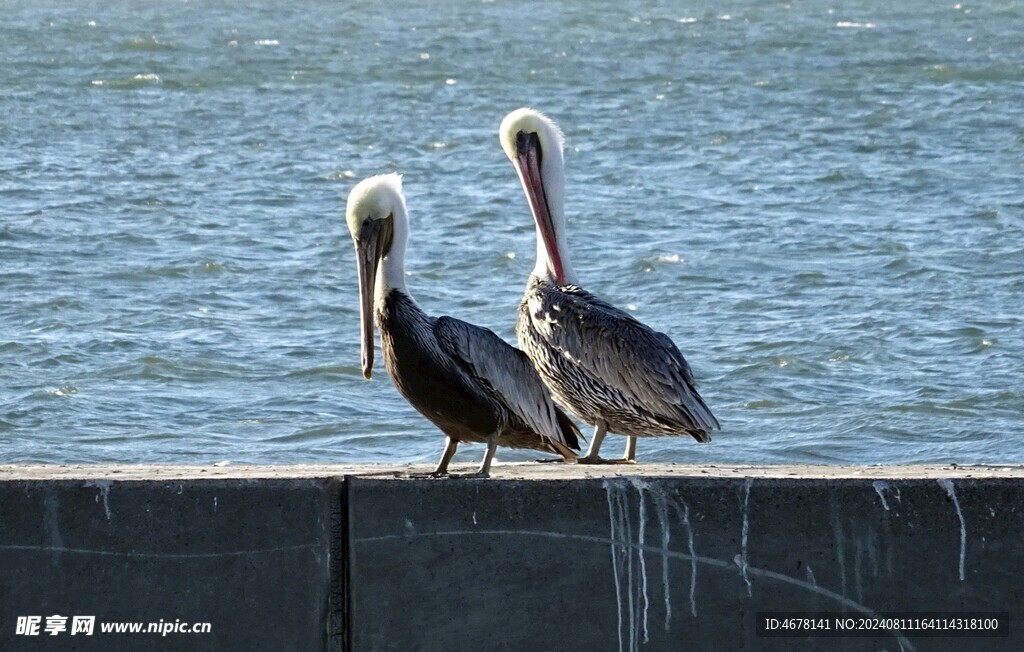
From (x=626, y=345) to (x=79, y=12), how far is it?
33.2 metres

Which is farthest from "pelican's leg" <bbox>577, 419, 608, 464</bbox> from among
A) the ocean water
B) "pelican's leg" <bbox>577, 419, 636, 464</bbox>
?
the ocean water

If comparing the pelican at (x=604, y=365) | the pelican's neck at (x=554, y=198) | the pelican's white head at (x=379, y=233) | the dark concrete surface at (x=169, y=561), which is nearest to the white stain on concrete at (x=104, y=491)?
the dark concrete surface at (x=169, y=561)

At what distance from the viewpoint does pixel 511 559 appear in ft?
13.8

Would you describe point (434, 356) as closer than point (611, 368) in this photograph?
Yes

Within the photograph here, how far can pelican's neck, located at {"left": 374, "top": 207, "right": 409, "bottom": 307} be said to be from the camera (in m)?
5.47

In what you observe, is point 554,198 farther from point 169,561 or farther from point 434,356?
point 169,561

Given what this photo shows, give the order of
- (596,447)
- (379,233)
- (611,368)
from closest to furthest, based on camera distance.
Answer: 1. (379,233)
2. (596,447)
3. (611,368)

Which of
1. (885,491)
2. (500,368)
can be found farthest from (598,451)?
A: (885,491)

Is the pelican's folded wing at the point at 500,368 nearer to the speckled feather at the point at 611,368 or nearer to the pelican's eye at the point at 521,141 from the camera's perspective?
the speckled feather at the point at 611,368

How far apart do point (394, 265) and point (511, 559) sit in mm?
1538

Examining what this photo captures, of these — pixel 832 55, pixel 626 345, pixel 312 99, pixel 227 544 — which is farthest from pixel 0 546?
pixel 832 55

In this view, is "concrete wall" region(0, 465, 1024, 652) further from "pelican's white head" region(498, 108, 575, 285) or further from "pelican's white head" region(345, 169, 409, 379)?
"pelican's white head" region(498, 108, 575, 285)

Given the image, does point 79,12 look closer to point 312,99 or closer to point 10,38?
point 10,38

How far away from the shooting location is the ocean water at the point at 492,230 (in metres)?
10.3
